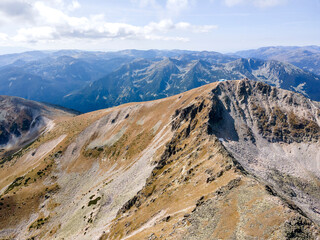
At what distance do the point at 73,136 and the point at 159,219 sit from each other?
384 feet

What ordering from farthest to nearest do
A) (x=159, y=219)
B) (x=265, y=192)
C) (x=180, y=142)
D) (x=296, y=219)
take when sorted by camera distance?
(x=180, y=142) → (x=159, y=219) → (x=265, y=192) → (x=296, y=219)

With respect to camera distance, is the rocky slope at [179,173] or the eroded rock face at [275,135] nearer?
the rocky slope at [179,173]

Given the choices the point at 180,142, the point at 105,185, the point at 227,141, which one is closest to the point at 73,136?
the point at 105,185

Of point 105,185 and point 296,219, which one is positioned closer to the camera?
point 296,219

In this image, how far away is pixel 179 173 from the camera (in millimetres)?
Result: 74750

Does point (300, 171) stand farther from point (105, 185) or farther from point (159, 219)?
point (105, 185)

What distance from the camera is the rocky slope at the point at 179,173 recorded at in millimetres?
42594

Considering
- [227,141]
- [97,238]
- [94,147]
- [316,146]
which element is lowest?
[97,238]

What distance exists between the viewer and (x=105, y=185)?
9850 cm

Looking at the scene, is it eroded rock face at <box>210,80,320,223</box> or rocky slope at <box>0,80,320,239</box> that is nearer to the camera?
rocky slope at <box>0,80,320,239</box>

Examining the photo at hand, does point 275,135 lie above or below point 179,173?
above

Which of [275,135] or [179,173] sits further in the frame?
[275,135]

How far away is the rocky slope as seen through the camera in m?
42.6

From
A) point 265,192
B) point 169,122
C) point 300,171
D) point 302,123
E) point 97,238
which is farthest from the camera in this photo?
point 169,122
